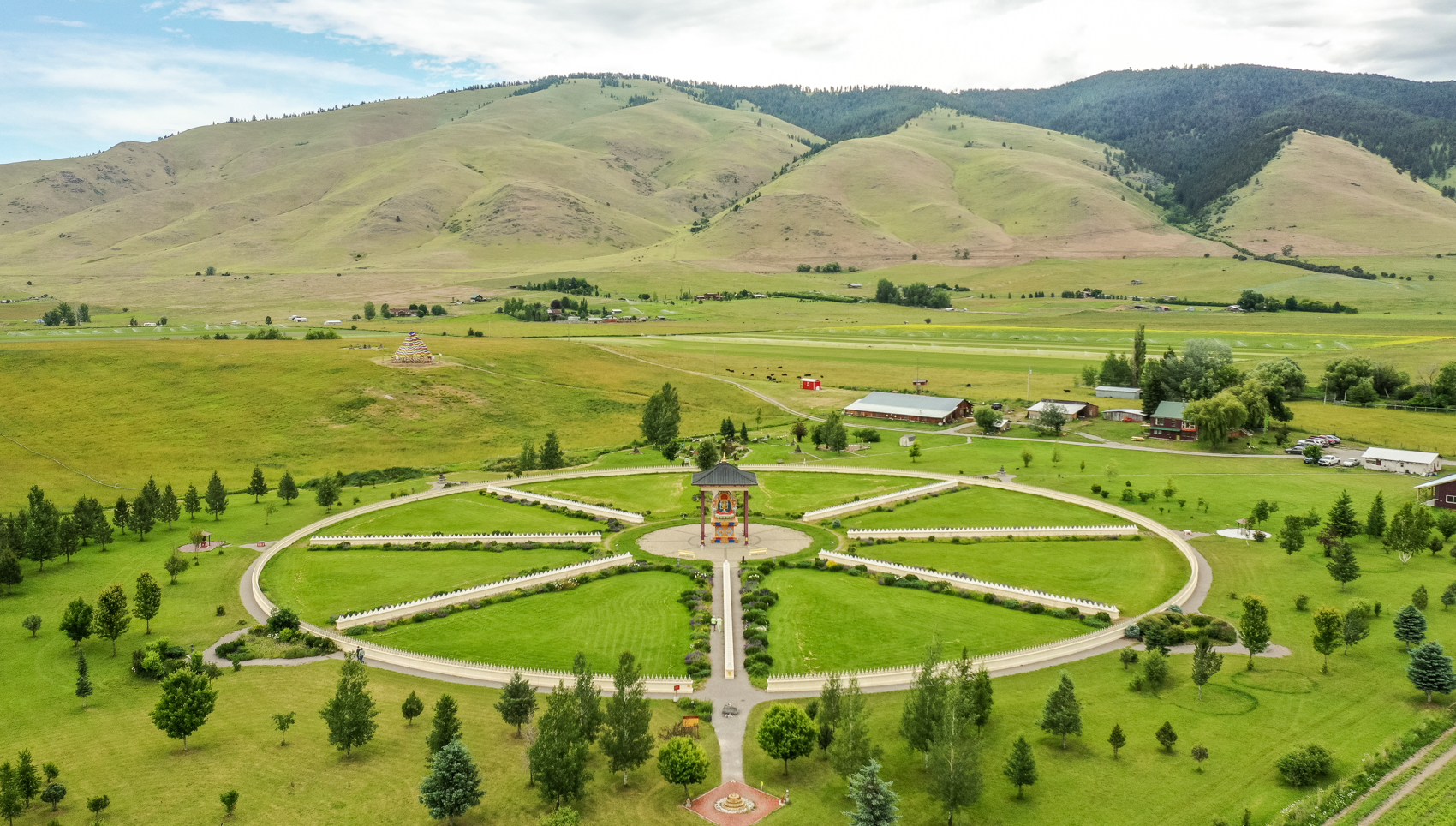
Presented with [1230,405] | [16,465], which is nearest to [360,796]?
[16,465]

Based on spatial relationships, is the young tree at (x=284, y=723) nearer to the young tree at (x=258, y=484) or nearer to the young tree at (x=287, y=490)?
the young tree at (x=287, y=490)

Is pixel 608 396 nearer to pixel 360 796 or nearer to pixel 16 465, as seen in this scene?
pixel 16 465

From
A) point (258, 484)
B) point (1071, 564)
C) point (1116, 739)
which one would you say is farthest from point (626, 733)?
point (258, 484)

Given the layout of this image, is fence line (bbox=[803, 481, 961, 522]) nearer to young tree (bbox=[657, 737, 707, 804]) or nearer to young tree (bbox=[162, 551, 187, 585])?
young tree (bbox=[657, 737, 707, 804])

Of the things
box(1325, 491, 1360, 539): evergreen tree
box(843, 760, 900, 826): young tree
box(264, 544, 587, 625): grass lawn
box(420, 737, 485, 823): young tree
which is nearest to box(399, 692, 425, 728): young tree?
box(420, 737, 485, 823): young tree

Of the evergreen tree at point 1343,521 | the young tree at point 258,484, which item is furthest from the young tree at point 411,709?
the evergreen tree at point 1343,521
